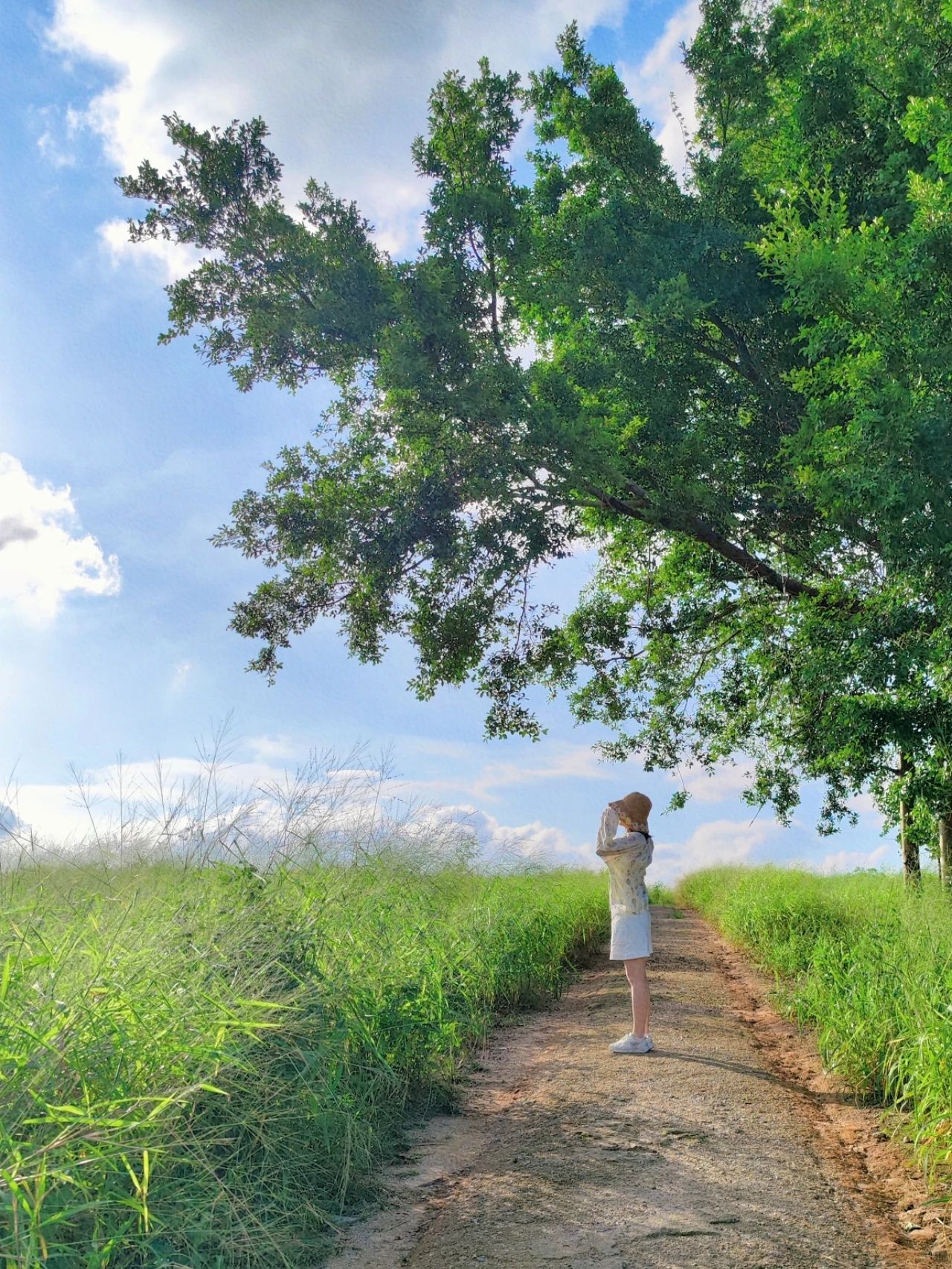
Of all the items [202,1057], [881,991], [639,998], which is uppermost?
[202,1057]

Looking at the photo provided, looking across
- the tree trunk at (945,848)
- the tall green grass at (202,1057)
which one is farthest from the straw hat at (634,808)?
the tree trunk at (945,848)

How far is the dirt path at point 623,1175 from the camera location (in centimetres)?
378

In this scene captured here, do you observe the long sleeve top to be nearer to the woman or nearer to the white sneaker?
the woman

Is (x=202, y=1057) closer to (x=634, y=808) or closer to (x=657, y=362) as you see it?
(x=634, y=808)

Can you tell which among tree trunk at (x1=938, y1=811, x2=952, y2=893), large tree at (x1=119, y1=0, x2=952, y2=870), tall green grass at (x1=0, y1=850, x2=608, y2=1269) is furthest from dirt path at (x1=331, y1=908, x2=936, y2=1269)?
tree trunk at (x1=938, y1=811, x2=952, y2=893)

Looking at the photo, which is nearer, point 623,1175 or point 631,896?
point 623,1175

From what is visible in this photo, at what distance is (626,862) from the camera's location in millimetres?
7145

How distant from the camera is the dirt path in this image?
378 centimetres

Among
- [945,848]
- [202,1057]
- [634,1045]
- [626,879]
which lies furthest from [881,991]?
[945,848]

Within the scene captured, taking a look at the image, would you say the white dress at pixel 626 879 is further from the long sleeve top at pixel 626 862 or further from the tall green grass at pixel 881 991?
the tall green grass at pixel 881 991

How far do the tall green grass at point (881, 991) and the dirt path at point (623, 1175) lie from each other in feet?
1.49

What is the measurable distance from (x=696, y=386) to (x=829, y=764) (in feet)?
17.9

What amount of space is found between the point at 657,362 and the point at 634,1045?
9.06m

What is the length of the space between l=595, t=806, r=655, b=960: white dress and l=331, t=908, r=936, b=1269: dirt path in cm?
82
